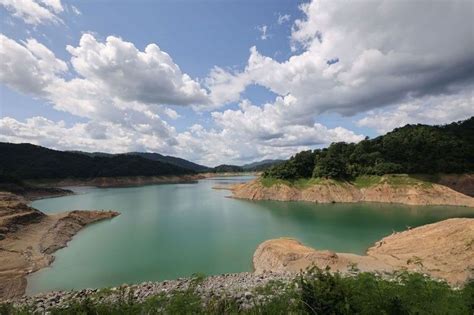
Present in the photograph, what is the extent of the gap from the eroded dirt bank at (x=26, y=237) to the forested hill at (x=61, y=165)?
200 feet

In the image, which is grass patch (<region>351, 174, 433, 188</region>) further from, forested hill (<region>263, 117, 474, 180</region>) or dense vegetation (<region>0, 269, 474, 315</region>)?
dense vegetation (<region>0, 269, 474, 315</region>)

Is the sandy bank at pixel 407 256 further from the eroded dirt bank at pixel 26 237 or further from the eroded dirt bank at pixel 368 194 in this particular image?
the eroded dirt bank at pixel 368 194

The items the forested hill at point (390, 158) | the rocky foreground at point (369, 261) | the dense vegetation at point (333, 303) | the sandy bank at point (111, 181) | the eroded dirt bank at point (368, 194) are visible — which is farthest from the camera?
the sandy bank at point (111, 181)

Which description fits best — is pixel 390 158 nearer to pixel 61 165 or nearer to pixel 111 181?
pixel 111 181

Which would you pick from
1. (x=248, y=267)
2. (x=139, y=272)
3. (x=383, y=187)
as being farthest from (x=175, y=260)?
(x=383, y=187)

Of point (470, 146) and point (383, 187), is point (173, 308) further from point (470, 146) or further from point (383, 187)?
point (470, 146)

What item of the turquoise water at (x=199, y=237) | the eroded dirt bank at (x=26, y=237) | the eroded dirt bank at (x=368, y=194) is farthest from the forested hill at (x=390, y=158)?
the eroded dirt bank at (x=26, y=237)

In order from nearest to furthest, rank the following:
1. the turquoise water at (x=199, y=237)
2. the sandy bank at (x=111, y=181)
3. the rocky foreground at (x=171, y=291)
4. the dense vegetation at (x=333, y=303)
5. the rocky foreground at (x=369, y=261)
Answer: the dense vegetation at (x=333, y=303) < the rocky foreground at (x=171, y=291) < the rocky foreground at (x=369, y=261) < the turquoise water at (x=199, y=237) < the sandy bank at (x=111, y=181)

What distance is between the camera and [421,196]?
49.2m

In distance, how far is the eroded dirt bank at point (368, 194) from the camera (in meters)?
48.5

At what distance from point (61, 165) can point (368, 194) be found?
4162 inches

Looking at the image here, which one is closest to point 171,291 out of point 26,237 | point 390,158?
point 26,237

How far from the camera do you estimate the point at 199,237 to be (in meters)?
28.4

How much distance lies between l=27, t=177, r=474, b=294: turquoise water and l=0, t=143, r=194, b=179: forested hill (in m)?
66.4
